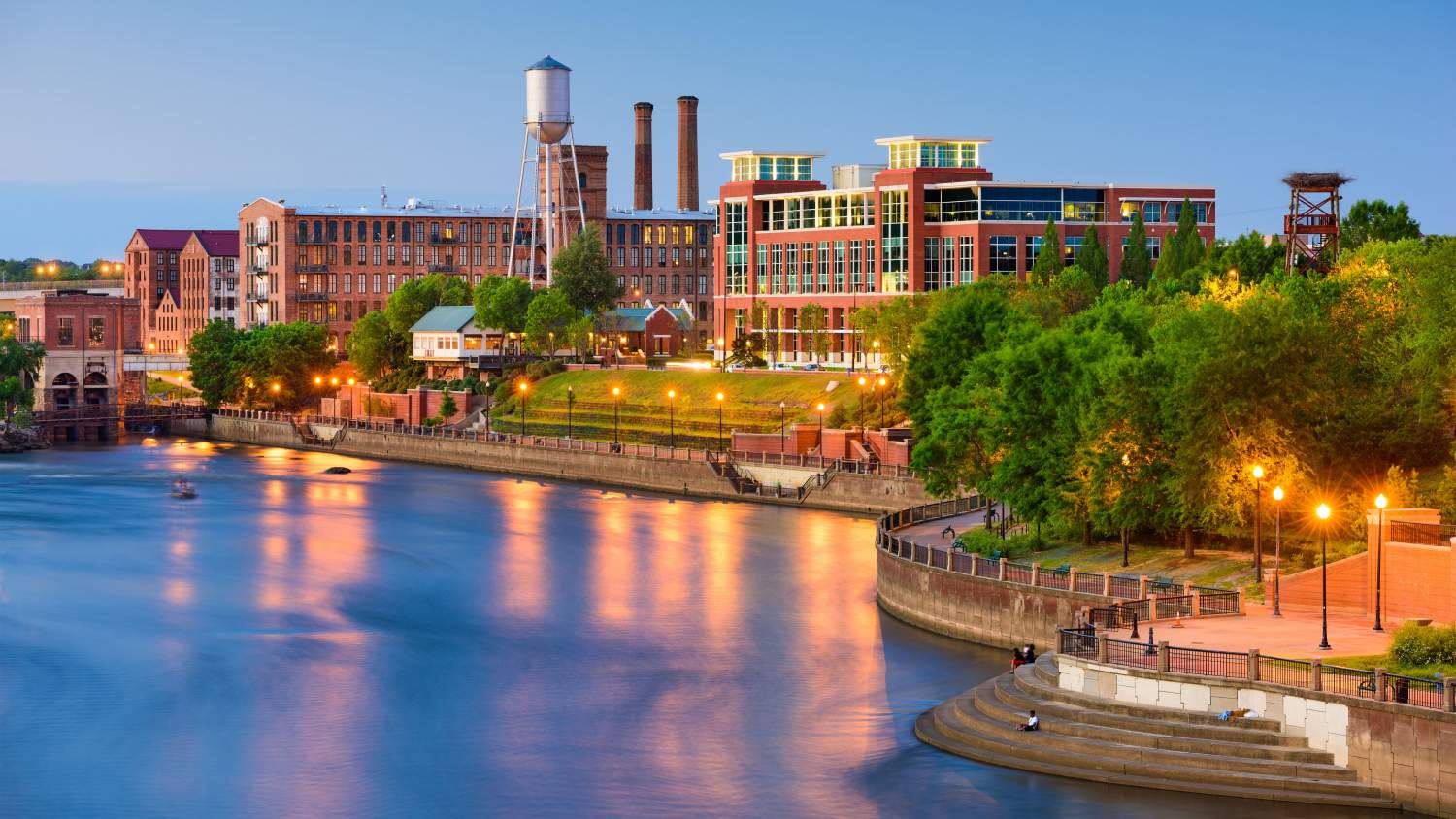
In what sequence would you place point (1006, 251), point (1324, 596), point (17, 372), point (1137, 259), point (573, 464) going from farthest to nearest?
point (17, 372)
point (1006, 251)
point (1137, 259)
point (573, 464)
point (1324, 596)

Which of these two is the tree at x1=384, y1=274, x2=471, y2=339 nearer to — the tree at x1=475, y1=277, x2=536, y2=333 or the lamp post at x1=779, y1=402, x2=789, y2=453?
the tree at x1=475, y1=277, x2=536, y2=333

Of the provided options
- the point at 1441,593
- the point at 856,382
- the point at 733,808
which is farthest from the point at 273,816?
the point at 856,382

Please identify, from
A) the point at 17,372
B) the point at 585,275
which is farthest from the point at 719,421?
the point at 17,372

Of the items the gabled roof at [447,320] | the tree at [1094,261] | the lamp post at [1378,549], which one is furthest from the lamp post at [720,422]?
the lamp post at [1378,549]

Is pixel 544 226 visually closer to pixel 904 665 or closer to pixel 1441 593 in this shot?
pixel 904 665

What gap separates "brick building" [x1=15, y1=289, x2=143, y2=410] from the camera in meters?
171

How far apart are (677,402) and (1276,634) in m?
90.2

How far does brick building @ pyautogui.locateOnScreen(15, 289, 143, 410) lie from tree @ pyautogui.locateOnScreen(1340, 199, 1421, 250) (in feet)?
373

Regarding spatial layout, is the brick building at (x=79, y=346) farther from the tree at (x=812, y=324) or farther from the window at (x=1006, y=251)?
the window at (x=1006, y=251)

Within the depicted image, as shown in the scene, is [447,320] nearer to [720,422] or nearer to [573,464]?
[573,464]

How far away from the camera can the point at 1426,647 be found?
39.5 m

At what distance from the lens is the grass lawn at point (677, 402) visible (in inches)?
4766

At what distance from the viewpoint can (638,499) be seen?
351ft

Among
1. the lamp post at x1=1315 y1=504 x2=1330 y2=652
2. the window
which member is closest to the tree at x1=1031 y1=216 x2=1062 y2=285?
the window
